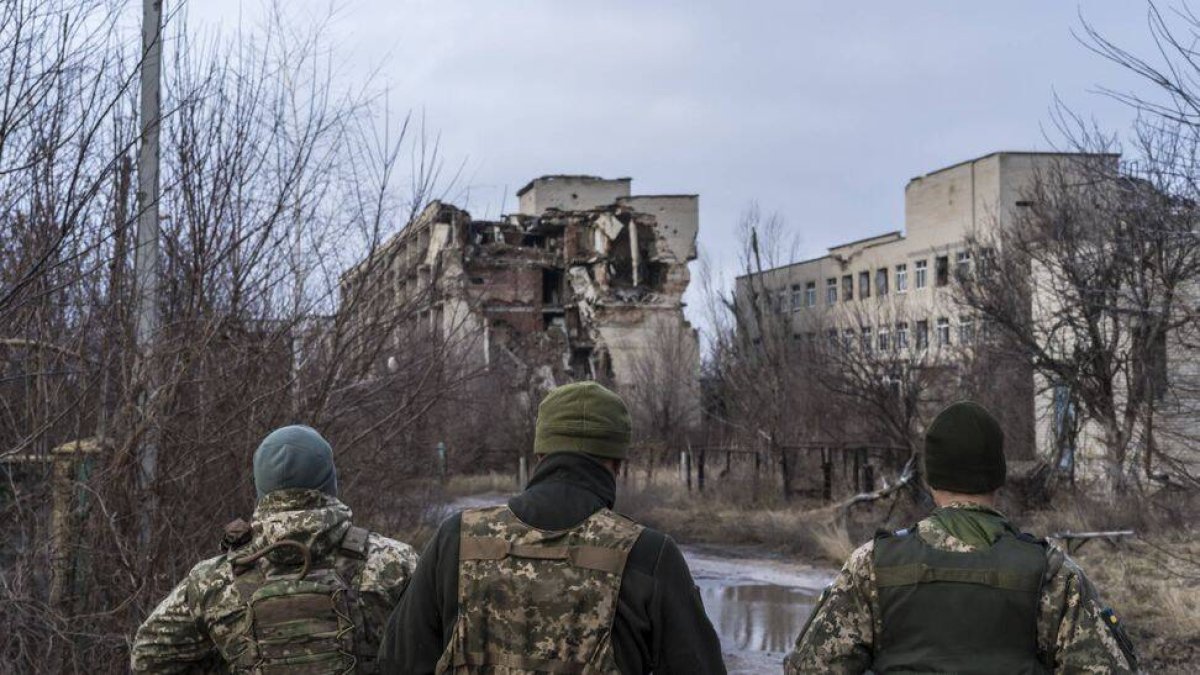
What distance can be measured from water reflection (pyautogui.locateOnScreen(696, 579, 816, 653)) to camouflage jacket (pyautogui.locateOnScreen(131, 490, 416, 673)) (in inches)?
395

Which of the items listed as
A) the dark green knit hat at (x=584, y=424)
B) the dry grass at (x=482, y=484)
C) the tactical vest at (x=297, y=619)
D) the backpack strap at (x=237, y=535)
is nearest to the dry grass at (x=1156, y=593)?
the dark green knit hat at (x=584, y=424)

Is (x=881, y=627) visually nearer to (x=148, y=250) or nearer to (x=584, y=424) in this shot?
(x=584, y=424)

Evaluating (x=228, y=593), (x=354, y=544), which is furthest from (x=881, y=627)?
(x=228, y=593)

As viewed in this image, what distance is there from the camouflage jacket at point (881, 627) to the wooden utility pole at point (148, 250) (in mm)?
4738

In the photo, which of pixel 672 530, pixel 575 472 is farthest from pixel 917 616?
pixel 672 530

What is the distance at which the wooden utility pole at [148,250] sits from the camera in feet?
24.6

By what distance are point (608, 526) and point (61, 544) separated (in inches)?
178

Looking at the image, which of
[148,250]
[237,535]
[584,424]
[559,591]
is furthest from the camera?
[148,250]

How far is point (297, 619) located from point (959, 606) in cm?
190

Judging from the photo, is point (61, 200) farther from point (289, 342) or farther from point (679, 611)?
point (679, 611)

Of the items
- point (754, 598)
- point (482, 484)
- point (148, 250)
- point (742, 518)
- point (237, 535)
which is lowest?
point (754, 598)

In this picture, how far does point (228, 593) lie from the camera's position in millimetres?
3908

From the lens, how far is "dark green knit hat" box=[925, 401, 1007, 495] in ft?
12.7

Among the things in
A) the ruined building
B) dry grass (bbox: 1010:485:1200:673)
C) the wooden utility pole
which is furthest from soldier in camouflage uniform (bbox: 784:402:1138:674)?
the ruined building
